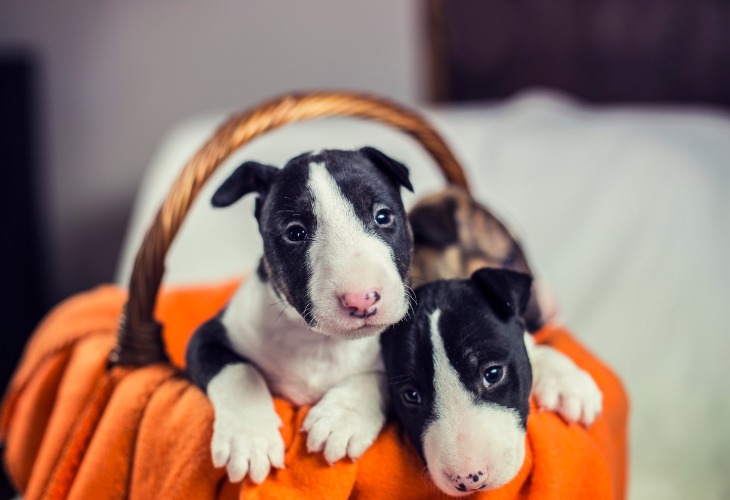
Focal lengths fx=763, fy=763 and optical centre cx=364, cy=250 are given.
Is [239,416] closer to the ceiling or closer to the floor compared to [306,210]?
closer to the floor

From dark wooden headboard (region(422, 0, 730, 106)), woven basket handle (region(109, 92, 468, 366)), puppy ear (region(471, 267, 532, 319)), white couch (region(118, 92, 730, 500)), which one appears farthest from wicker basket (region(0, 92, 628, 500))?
dark wooden headboard (region(422, 0, 730, 106))

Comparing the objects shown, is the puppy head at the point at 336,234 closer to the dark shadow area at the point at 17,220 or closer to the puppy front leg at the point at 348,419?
the puppy front leg at the point at 348,419

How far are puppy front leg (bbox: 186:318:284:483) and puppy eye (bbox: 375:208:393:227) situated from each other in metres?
0.21

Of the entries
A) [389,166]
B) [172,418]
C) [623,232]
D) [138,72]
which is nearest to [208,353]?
[172,418]

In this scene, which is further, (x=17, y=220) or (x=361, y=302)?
(x=17, y=220)

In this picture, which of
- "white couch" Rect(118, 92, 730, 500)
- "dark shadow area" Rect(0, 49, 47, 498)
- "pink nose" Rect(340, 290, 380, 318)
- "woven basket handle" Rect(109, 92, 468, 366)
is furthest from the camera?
"dark shadow area" Rect(0, 49, 47, 498)

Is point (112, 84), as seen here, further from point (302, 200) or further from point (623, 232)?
point (302, 200)

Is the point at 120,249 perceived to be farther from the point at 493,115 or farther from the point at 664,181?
the point at 664,181

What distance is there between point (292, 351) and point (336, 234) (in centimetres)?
16

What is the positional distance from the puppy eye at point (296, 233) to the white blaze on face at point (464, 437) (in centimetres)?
14

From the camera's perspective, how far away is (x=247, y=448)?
0.71m

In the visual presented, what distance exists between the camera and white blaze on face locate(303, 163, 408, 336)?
2.13 feet

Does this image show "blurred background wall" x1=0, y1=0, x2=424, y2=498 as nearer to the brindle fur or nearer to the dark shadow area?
the dark shadow area

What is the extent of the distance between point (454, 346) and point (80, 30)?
241 centimetres
